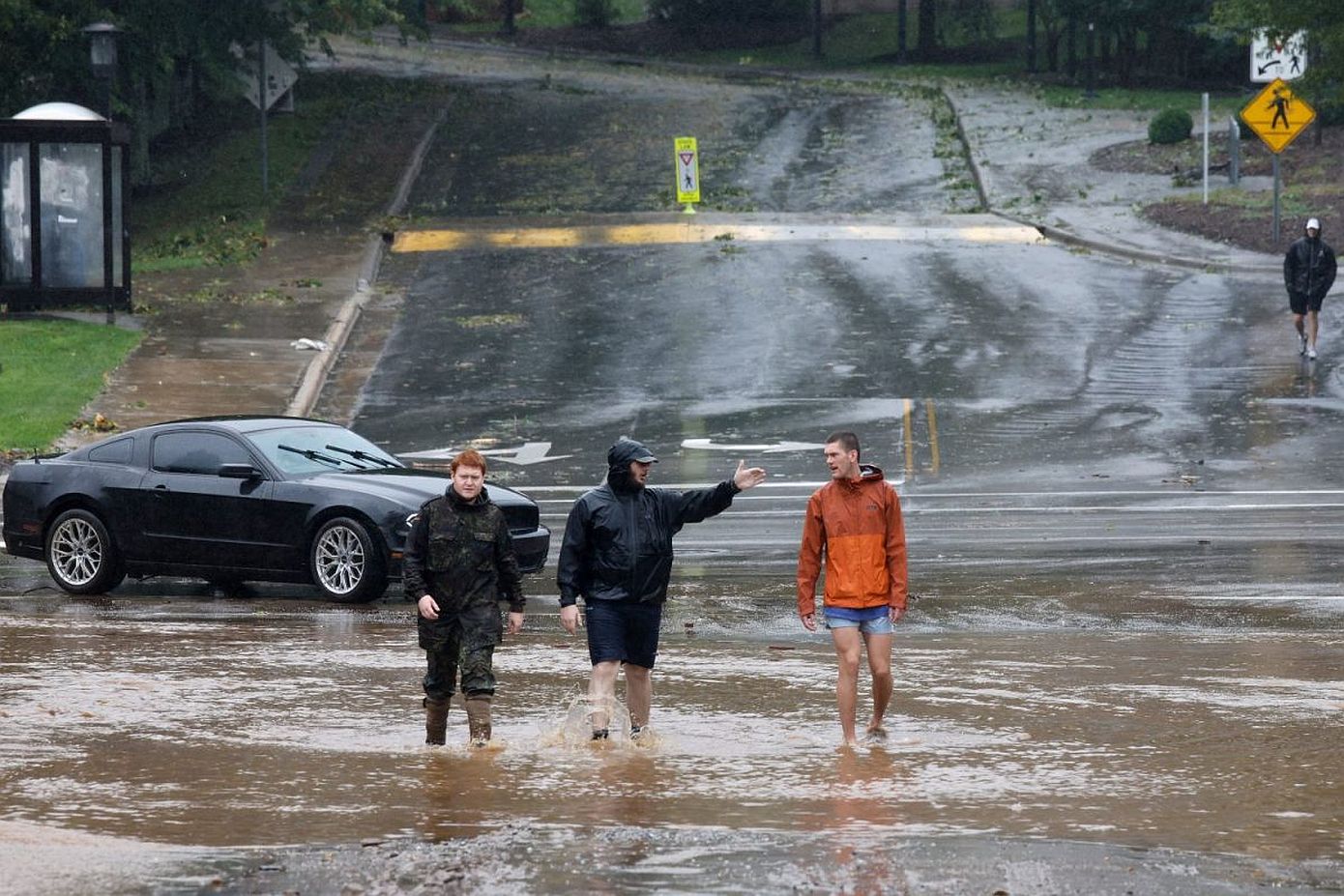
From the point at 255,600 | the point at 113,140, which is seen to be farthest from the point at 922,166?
the point at 255,600

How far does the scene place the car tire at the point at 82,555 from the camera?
1617cm

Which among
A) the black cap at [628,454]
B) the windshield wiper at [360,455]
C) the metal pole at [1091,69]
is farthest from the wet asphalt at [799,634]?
the metal pole at [1091,69]

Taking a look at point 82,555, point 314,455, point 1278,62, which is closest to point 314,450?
point 314,455

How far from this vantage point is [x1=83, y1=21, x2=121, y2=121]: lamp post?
99.6 ft

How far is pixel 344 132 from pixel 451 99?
5815mm

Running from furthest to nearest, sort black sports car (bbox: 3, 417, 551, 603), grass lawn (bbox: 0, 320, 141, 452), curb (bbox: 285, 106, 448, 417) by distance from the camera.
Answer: curb (bbox: 285, 106, 448, 417) < grass lawn (bbox: 0, 320, 141, 452) < black sports car (bbox: 3, 417, 551, 603)

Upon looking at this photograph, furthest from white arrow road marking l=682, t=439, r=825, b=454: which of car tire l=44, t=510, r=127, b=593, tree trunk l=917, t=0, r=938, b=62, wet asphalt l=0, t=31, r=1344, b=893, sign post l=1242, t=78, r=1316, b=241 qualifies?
tree trunk l=917, t=0, r=938, b=62

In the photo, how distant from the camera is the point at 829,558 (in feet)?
33.1

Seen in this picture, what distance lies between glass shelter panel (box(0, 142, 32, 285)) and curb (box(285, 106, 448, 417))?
483 centimetres

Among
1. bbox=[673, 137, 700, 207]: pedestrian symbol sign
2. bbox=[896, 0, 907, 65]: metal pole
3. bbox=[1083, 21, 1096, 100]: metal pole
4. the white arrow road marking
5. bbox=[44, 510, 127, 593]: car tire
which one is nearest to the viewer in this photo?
bbox=[44, 510, 127, 593]: car tire

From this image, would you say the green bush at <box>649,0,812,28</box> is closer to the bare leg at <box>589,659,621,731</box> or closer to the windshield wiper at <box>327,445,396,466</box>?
the windshield wiper at <box>327,445,396,466</box>

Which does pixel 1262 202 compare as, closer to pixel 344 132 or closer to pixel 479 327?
pixel 479 327

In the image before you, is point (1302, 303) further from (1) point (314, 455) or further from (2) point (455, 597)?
(2) point (455, 597)

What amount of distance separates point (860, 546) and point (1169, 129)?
36448 millimetres
